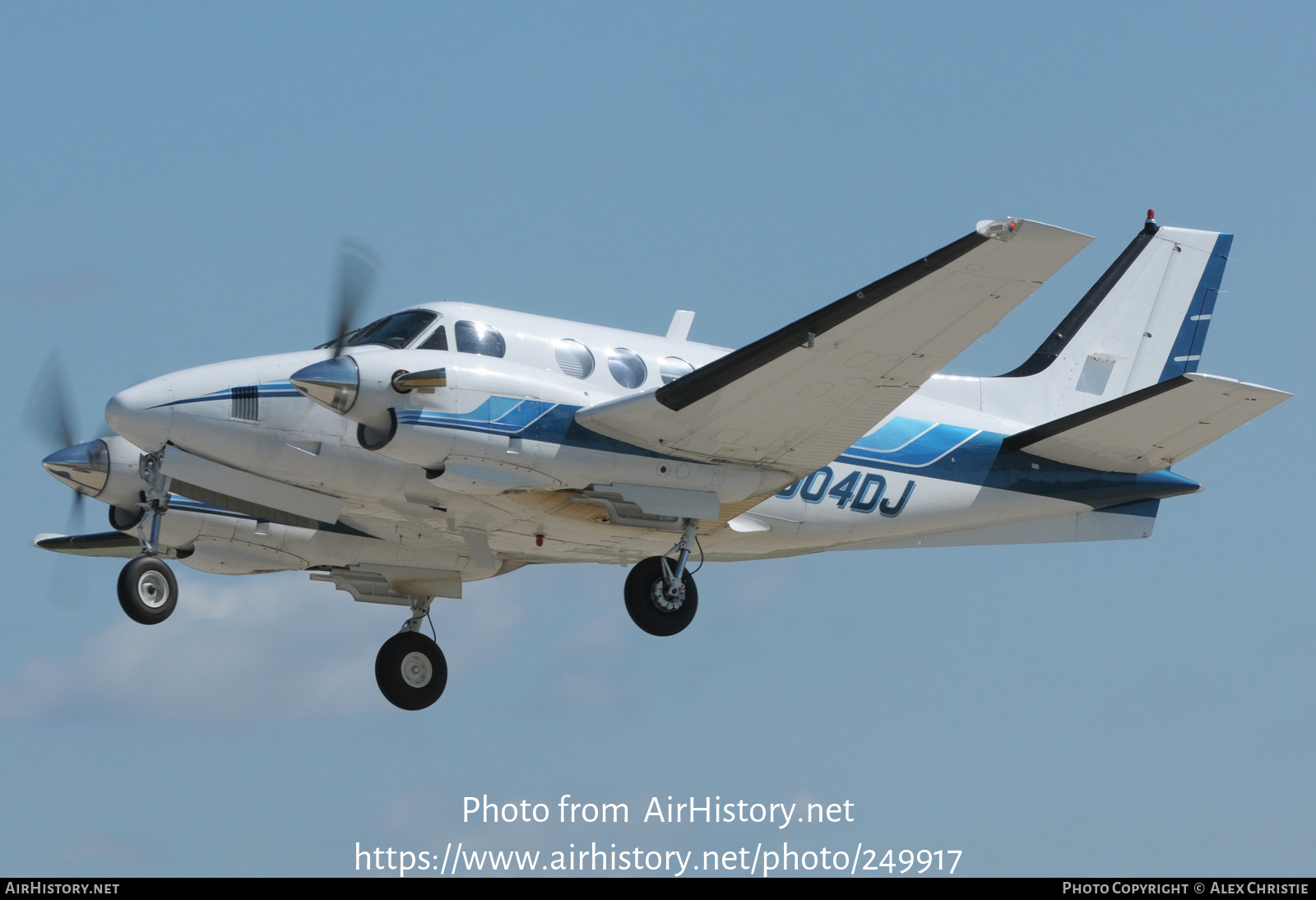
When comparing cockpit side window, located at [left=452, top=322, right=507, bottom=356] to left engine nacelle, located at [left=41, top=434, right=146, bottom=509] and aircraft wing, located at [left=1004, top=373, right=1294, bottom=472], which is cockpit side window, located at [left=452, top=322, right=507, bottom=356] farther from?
aircraft wing, located at [left=1004, top=373, right=1294, bottom=472]

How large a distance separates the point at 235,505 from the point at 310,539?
1535 millimetres

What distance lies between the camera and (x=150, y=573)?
608 inches

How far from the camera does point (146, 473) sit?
14938mm

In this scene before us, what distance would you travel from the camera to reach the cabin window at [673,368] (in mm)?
15680

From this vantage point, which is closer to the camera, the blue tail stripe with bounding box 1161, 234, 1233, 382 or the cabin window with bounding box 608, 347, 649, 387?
the cabin window with bounding box 608, 347, 649, 387

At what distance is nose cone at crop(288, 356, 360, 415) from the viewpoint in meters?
13.8

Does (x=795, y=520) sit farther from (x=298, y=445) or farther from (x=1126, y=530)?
(x=298, y=445)

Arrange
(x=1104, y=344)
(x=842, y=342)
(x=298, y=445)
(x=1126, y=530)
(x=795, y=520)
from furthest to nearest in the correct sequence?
(x=1104, y=344) < (x=1126, y=530) < (x=795, y=520) < (x=298, y=445) < (x=842, y=342)

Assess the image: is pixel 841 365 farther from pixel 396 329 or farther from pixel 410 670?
pixel 410 670

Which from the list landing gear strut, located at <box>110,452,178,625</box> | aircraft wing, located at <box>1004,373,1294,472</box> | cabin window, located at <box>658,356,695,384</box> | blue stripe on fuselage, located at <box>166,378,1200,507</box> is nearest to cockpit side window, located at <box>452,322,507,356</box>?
cabin window, located at <box>658,356,695,384</box>

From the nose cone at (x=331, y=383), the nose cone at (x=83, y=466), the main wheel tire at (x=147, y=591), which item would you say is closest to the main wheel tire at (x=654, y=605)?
the nose cone at (x=331, y=383)

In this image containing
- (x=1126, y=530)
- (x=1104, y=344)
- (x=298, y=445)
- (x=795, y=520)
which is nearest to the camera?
(x=298, y=445)

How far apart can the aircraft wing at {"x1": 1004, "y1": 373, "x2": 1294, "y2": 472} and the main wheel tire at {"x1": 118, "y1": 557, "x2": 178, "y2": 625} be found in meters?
9.55

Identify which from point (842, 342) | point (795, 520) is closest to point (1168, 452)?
point (795, 520)
